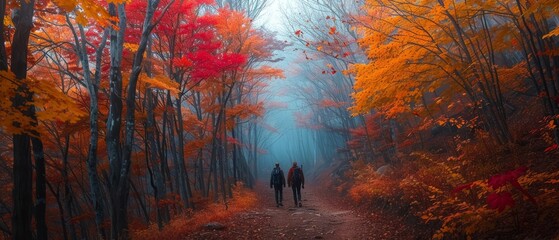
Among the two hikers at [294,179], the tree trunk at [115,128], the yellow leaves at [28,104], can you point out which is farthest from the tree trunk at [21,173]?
the two hikers at [294,179]

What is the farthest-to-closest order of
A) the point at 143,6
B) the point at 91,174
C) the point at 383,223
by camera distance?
the point at 143,6 → the point at 91,174 → the point at 383,223

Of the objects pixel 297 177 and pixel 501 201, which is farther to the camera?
pixel 297 177

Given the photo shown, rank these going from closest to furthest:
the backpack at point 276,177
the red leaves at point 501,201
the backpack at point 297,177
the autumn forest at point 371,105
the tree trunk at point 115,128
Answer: the red leaves at point 501,201
the autumn forest at point 371,105
the tree trunk at point 115,128
the backpack at point 297,177
the backpack at point 276,177

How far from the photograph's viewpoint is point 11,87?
4309mm

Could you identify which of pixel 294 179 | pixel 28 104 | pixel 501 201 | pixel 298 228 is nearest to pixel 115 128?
pixel 28 104

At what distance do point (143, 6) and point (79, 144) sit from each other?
8363 millimetres

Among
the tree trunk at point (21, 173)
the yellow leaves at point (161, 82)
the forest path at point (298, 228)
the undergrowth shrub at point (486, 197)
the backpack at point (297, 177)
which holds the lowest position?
the forest path at point (298, 228)

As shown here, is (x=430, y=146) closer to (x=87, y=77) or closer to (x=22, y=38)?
(x=87, y=77)

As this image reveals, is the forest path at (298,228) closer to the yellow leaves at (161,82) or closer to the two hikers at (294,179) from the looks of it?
the two hikers at (294,179)

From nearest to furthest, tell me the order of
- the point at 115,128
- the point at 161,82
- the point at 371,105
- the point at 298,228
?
the point at 115,128, the point at 298,228, the point at 371,105, the point at 161,82

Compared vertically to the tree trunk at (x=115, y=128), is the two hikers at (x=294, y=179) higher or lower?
lower

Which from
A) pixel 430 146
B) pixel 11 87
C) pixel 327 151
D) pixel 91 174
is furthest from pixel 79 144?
pixel 327 151

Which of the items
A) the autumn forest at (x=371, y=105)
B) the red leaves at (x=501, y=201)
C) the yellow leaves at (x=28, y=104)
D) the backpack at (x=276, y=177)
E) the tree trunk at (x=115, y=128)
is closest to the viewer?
the red leaves at (x=501, y=201)

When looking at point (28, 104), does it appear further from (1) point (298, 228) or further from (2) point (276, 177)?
(2) point (276, 177)
